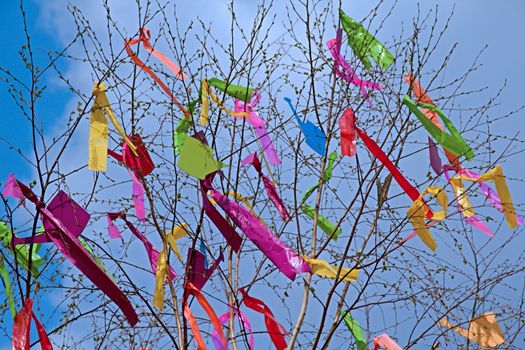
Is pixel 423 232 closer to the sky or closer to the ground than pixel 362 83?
closer to the ground

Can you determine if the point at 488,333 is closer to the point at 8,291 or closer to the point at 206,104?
the point at 206,104

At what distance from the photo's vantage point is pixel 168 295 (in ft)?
9.68

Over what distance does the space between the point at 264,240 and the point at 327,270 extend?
10.3 inches

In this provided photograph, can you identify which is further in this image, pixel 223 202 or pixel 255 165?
pixel 255 165

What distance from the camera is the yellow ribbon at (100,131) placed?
276 centimetres

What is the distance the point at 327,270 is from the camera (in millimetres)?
2816

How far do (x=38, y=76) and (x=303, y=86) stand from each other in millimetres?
1082

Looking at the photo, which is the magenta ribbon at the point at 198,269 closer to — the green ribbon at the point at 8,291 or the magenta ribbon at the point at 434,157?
the green ribbon at the point at 8,291

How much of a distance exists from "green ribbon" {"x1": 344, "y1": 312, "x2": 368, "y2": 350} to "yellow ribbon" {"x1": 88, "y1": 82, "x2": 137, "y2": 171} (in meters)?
1.18

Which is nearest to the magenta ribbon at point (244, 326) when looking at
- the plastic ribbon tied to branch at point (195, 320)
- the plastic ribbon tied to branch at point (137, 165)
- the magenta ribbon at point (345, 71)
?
the plastic ribbon tied to branch at point (195, 320)

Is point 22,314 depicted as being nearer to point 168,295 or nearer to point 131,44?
point 168,295

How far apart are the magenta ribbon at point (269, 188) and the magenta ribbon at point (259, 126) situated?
0.23 ft

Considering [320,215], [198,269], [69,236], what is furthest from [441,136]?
[69,236]

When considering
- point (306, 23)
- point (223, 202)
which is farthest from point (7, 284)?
point (306, 23)
